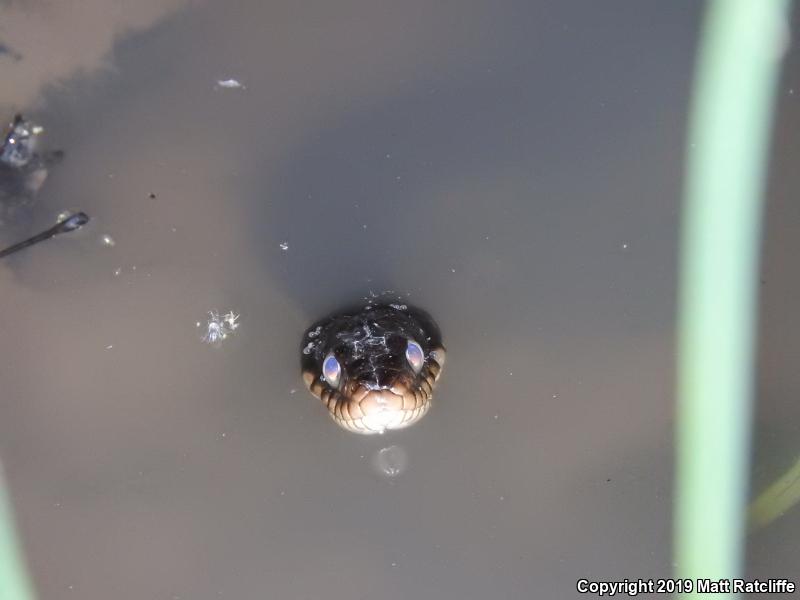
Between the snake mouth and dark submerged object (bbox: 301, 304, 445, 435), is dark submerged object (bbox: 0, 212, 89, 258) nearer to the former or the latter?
dark submerged object (bbox: 301, 304, 445, 435)

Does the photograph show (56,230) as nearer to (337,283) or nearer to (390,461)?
(337,283)

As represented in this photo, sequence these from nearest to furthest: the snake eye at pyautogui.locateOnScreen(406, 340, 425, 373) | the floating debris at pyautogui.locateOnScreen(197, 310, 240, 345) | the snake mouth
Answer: the snake mouth < the snake eye at pyautogui.locateOnScreen(406, 340, 425, 373) < the floating debris at pyautogui.locateOnScreen(197, 310, 240, 345)

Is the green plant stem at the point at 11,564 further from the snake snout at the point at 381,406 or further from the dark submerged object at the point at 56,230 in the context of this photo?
the snake snout at the point at 381,406

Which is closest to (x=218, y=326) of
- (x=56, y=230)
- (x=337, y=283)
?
(x=337, y=283)

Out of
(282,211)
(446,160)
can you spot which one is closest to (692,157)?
(446,160)

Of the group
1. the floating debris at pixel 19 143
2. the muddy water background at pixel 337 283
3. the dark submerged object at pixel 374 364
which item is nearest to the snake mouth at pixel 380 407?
the dark submerged object at pixel 374 364

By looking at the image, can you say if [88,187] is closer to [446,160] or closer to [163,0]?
[163,0]

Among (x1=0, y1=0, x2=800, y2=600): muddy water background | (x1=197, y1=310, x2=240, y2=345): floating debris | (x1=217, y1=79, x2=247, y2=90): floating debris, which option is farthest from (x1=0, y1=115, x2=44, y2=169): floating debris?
(x1=197, y1=310, x2=240, y2=345): floating debris
